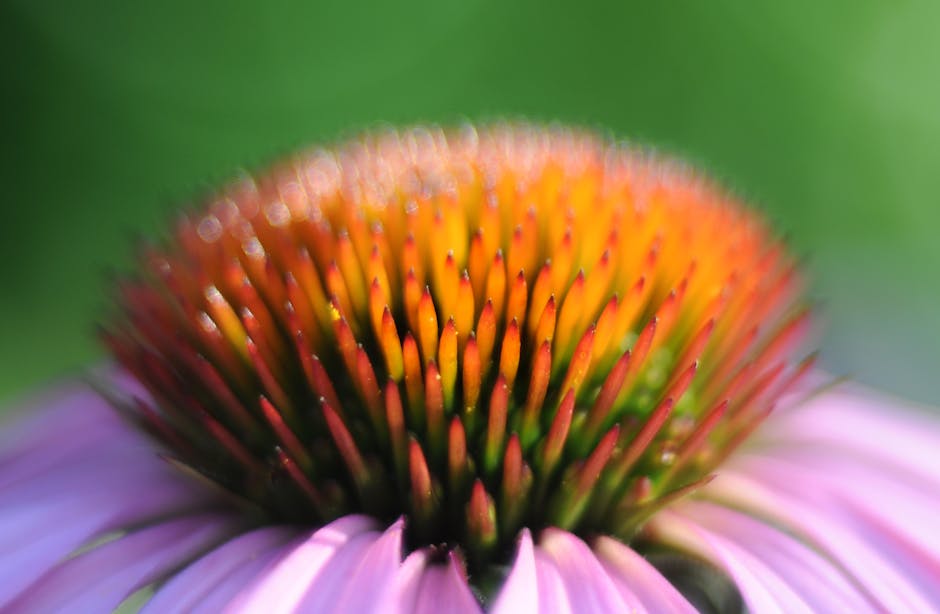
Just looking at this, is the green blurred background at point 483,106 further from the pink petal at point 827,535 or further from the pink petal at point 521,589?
the pink petal at point 521,589

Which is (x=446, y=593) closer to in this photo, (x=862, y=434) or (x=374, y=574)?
(x=374, y=574)

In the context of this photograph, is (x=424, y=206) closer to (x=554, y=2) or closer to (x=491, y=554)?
(x=491, y=554)

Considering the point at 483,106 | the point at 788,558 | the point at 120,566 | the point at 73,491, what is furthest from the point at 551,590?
the point at 483,106

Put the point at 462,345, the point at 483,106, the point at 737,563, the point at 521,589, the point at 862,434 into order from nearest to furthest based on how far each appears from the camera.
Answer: the point at 521,589, the point at 737,563, the point at 462,345, the point at 862,434, the point at 483,106

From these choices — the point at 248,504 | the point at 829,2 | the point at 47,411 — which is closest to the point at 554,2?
the point at 829,2

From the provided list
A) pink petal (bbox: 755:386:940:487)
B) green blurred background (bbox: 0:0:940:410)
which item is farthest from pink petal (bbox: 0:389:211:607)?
green blurred background (bbox: 0:0:940:410)

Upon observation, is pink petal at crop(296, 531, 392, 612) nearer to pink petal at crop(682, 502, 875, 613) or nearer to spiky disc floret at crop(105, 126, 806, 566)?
spiky disc floret at crop(105, 126, 806, 566)

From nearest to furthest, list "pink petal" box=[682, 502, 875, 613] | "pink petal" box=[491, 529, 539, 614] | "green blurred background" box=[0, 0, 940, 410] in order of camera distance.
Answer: "pink petal" box=[491, 529, 539, 614] → "pink petal" box=[682, 502, 875, 613] → "green blurred background" box=[0, 0, 940, 410]
